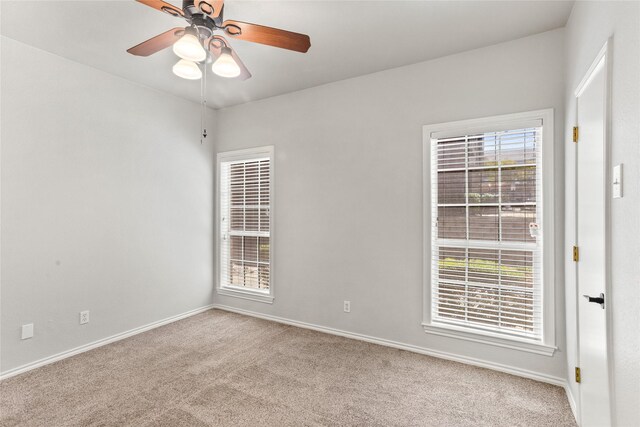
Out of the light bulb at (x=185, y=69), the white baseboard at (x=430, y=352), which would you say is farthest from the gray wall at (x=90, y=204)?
the light bulb at (x=185, y=69)

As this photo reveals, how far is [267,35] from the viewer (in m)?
1.96

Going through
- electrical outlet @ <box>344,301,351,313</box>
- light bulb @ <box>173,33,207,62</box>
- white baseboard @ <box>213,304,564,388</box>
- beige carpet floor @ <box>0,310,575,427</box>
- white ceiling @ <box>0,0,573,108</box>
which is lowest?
beige carpet floor @ <box>0,310,575,427</box>

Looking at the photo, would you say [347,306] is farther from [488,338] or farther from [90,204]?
[90,204]

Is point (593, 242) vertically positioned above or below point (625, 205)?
below

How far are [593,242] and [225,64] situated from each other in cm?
233

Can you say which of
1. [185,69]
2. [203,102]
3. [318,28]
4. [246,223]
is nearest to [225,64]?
[185,69]

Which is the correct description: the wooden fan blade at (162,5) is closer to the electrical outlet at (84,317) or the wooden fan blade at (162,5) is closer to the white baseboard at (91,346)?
the electrical outlet at (84,317)

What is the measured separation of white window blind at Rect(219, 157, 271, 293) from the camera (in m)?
4.18

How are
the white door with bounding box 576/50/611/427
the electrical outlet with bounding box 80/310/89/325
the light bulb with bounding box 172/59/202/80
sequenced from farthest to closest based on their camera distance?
the electrical outlet with bounding box 80/310/89/325 < the light bulb with bounding box 172/59/202/80 < the white door with bounding box 576/50/611/427

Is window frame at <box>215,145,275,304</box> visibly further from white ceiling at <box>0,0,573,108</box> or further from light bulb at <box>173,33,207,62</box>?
light bulb at <box>173,33,207,62</box>

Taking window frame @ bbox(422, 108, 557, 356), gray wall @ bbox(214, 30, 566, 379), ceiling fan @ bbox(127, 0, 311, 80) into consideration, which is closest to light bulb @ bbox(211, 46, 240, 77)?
ceiling fan @ bbox(127, 0, 311, 80)

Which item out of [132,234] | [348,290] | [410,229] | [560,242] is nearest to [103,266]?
[132,234]

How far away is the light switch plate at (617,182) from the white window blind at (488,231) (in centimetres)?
136

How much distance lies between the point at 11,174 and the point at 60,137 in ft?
1.68
